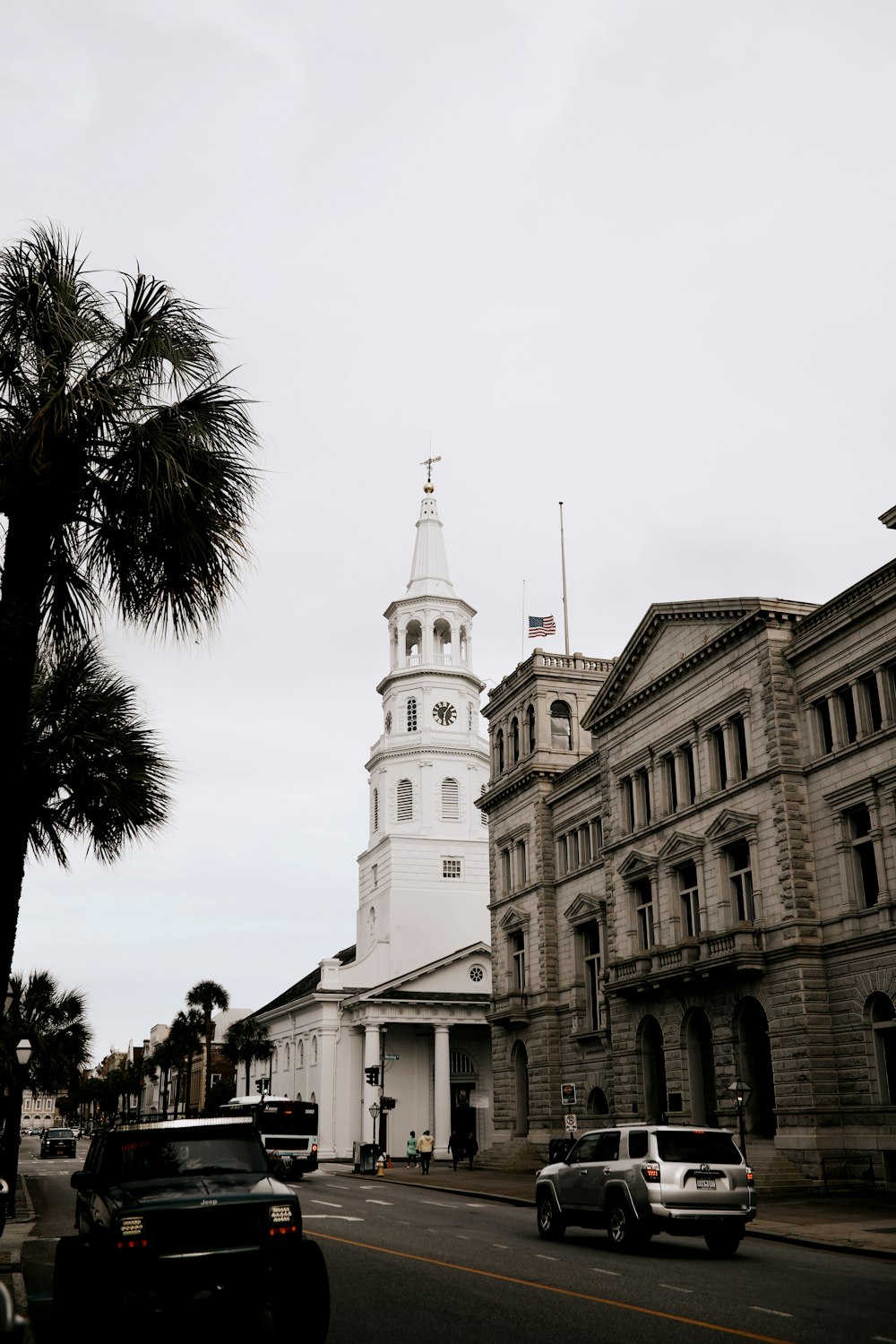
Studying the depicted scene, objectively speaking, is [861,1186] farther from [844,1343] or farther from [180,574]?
[180,574]

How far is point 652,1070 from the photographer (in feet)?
135

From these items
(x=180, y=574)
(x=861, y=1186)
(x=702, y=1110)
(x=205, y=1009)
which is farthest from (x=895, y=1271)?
(x=205, y=1009)

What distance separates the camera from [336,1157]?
70.1m

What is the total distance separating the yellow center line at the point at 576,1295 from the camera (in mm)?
11281

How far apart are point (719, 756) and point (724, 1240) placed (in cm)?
2121

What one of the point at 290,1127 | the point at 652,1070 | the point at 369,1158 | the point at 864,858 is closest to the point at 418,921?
the point at 369,1158

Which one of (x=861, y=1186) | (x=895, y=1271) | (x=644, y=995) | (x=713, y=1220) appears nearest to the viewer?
(x=895, y=1271)

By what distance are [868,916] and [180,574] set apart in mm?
24076

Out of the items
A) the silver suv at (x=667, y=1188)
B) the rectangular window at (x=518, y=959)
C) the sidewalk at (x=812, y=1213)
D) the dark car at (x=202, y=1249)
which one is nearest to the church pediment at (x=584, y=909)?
the rectangular window at (x=518, y=959)

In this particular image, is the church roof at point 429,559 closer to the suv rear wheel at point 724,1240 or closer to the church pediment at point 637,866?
the church pediment at point 637,866

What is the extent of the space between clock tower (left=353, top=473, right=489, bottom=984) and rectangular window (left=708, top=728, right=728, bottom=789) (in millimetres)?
37411

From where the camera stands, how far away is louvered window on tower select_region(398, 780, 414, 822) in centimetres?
7575

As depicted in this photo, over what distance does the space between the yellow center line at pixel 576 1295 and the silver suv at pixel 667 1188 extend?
9.89ft

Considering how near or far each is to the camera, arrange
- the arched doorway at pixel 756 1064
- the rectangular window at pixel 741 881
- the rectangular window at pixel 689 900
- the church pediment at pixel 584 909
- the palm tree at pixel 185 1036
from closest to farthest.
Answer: the arched doorway at pixel 756 1064, the rectangular window at pixel 741 881, the rectangular window at pixel 689 900, the church pediment at pixel 584 909, the palm tree at pixel 185 1036
